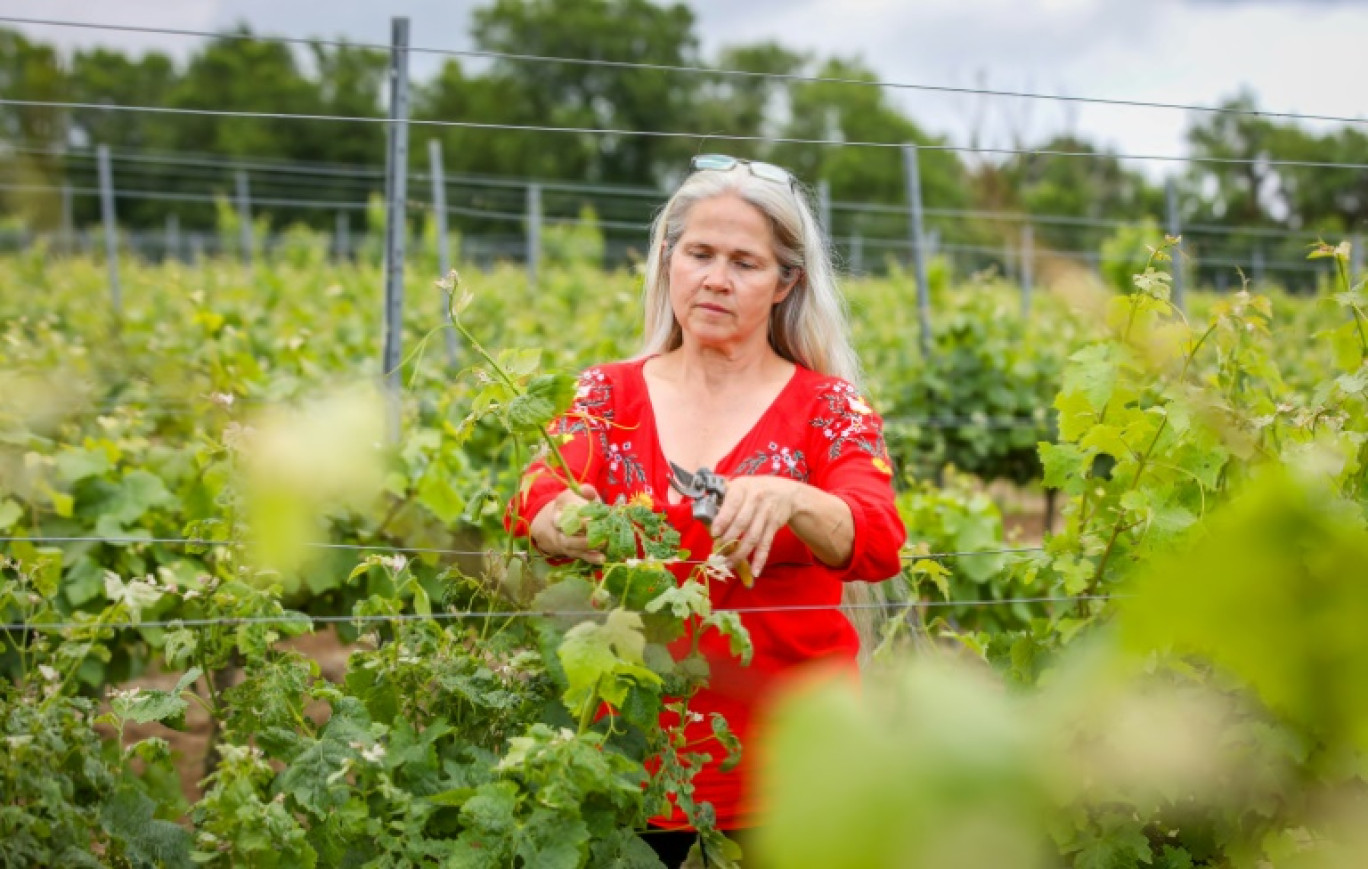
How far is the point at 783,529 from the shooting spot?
1826 mm

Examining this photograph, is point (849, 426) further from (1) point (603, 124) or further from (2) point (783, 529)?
(1) point (603, 124)

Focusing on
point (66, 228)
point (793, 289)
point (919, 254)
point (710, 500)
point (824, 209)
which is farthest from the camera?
point (66, 228)

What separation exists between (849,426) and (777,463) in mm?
113

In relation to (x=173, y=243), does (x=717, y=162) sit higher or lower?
higher

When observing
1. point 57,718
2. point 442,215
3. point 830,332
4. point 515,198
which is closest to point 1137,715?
point 57,718

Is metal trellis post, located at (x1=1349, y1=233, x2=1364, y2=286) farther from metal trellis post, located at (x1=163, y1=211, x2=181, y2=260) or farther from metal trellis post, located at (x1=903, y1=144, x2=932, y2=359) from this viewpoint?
metal trellis post, located at (x1=163, y1=211, x2=181, y2=260)

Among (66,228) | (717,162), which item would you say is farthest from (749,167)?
(66,228)

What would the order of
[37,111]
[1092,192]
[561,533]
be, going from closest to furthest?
1. [561,533]
2. [37,111]
3. [1092,192]

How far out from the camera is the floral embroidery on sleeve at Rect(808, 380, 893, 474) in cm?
193

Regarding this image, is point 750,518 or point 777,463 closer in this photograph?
point 750,518

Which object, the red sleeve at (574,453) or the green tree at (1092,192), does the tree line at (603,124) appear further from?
the red sleeve at (574,453)

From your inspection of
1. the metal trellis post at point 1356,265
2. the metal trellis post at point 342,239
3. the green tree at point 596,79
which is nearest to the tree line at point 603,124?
the green tree at point 596,79

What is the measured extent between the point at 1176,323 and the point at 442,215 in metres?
5.00

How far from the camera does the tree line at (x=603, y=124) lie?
32.2m
